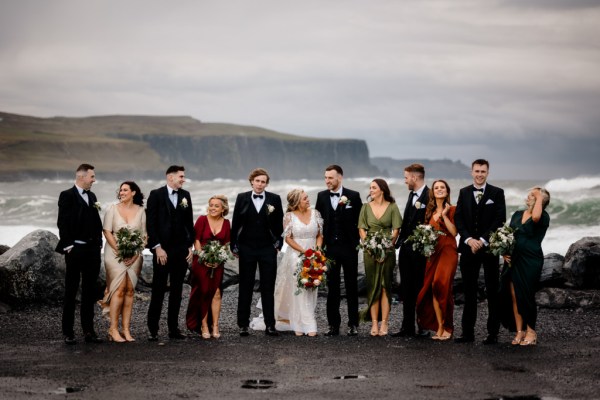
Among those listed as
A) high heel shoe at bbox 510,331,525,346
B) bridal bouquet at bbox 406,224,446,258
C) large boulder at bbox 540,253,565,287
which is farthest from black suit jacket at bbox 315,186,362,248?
large boulder at bbox 540,253,565,287

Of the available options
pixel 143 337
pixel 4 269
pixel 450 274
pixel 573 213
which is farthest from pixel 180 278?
pixel 573 213

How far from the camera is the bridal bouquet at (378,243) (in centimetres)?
1108

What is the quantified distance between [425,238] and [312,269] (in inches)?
62.1

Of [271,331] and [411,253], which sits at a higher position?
[411,253]

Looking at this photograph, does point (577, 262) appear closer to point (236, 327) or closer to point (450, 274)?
point (450, 274)

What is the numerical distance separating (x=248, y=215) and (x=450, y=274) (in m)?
2.78

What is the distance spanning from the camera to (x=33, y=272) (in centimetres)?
1403

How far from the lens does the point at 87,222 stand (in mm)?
10594

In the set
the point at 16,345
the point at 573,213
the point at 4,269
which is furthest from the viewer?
the point at 573,213

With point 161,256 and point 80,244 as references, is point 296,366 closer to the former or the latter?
point 161,256

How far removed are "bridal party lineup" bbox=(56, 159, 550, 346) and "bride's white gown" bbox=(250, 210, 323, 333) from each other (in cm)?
2

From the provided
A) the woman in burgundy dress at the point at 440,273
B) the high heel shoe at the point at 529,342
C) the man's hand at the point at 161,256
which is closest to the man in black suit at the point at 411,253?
the woman in burgundy dress at the point at 440,273

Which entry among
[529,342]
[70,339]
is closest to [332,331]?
[529,342]

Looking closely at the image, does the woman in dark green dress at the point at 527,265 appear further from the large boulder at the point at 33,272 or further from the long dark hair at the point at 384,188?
the large boulder at the point at 33,272
